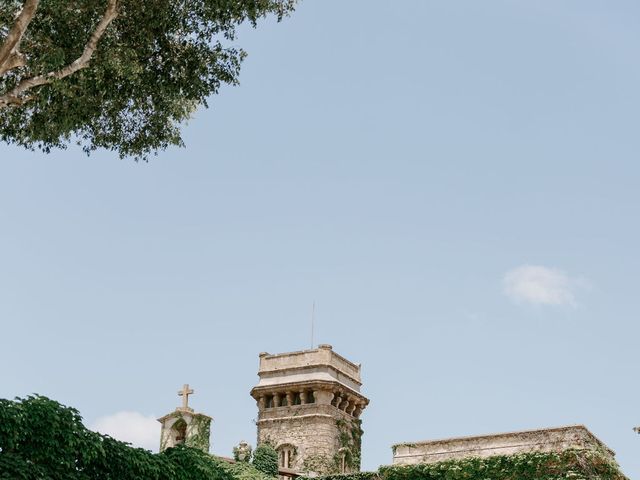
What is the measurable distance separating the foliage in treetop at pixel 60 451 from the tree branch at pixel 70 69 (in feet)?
25.7

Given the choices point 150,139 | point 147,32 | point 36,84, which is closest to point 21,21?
point 36,84

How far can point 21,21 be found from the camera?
836 inches

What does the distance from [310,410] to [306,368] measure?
8.20 feet

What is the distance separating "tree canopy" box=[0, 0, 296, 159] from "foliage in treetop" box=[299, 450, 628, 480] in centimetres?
1696

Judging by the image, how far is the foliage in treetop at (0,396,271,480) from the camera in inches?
848

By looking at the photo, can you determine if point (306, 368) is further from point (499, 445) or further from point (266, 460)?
point (499, 445)

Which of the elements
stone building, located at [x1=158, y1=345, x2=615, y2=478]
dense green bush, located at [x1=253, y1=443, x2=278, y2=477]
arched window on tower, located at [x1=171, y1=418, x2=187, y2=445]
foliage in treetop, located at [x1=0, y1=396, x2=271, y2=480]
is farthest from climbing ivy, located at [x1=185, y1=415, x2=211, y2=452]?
foliage in treetop, located at [x1=0, y1=396, x2=271, y2=480]

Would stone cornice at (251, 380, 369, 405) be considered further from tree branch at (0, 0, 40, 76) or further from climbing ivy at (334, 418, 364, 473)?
tree branch at (0, 0, 40, 76)

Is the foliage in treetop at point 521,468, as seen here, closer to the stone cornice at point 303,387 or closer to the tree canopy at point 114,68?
the stone cornice at point 303,387

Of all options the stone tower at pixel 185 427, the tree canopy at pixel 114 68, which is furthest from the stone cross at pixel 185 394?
the tree canopy at pixel 114 68

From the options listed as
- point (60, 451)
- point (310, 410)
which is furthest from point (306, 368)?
point (60, 451)

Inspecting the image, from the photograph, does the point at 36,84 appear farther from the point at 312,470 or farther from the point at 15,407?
the point at 312,470

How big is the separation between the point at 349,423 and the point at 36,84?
1232 inches

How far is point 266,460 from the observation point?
4362 centimetres
